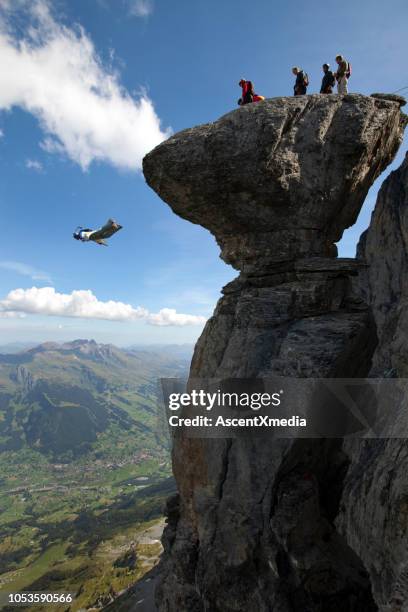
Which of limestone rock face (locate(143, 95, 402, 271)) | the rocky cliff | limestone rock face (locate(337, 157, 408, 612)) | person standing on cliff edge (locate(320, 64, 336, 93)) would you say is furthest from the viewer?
person standing on cliff edge (locate(320, 64, 336, 93))

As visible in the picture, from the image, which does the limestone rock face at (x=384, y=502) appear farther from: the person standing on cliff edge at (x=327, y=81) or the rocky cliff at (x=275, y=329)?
the person standing on cliff edge at (x=327, y=81)

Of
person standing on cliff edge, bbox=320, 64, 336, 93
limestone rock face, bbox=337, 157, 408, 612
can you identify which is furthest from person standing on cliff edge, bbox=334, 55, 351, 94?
limestone rock face, bbox=337, 157, 408, 612

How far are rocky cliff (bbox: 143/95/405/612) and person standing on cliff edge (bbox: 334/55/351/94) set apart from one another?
2623 millimetres

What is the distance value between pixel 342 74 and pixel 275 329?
773 inches

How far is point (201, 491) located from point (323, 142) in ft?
82.3

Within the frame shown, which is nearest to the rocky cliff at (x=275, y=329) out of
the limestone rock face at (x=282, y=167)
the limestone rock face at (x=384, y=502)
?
the limestone rock face at (x=282, y=167)

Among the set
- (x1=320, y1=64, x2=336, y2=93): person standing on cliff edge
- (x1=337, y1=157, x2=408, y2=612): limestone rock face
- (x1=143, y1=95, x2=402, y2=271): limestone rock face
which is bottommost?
(x1=337, y1=157, x2=408, y2=612): limestone rock face

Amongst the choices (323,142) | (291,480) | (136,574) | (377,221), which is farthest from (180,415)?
(136,574)

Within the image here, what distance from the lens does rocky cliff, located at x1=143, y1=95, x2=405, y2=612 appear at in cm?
2105

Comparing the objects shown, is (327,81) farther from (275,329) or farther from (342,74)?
(275,329)

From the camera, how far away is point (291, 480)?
2236 cm

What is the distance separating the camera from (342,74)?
26.8m

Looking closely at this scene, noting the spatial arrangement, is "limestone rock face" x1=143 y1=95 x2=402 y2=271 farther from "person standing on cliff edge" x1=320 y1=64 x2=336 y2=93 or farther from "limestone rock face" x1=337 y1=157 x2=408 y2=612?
"limestone rock face" x1=337 y1=157 x2=408 y2=612

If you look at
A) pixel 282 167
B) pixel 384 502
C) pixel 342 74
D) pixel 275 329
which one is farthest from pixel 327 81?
pixel 384 502
